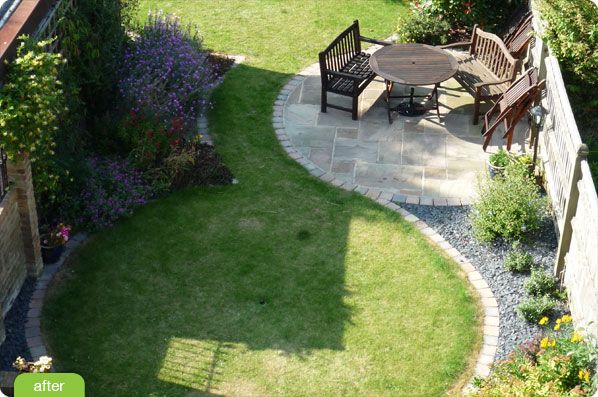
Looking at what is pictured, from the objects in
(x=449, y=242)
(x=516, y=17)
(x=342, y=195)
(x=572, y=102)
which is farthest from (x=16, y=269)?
(x=516, y=17)

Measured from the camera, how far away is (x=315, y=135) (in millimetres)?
12398

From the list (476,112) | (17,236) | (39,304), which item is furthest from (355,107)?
(39,304)

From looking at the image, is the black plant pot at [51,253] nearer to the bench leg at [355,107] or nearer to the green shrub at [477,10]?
the bench leg at [355,107]

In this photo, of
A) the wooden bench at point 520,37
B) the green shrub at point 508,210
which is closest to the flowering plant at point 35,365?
the green shrub at point 508,210

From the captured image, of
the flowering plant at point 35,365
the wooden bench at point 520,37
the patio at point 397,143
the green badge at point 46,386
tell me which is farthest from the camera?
the wooden bench at point 520,37

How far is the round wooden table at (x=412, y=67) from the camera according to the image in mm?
12386

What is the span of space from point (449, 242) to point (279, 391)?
9.93ft

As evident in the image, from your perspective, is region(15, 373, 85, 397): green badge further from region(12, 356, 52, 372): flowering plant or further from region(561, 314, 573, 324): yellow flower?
region(561, 314, 573, 324): yellow flower

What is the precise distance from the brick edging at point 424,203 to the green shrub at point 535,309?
270mm

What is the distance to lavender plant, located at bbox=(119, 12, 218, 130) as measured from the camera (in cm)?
1171

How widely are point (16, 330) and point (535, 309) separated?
5200 millimetres

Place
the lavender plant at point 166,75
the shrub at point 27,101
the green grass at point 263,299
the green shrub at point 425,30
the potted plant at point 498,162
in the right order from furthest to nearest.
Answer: the green shrub at point 425,30 < the lavender plant at point 166,75 < the potted plant at point 498,162 < the green grass at point 263,299 < the shrub at point 27,101

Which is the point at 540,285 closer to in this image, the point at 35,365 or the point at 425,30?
the point at 35,365

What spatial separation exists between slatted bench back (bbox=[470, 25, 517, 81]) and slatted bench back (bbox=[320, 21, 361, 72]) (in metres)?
1.72
